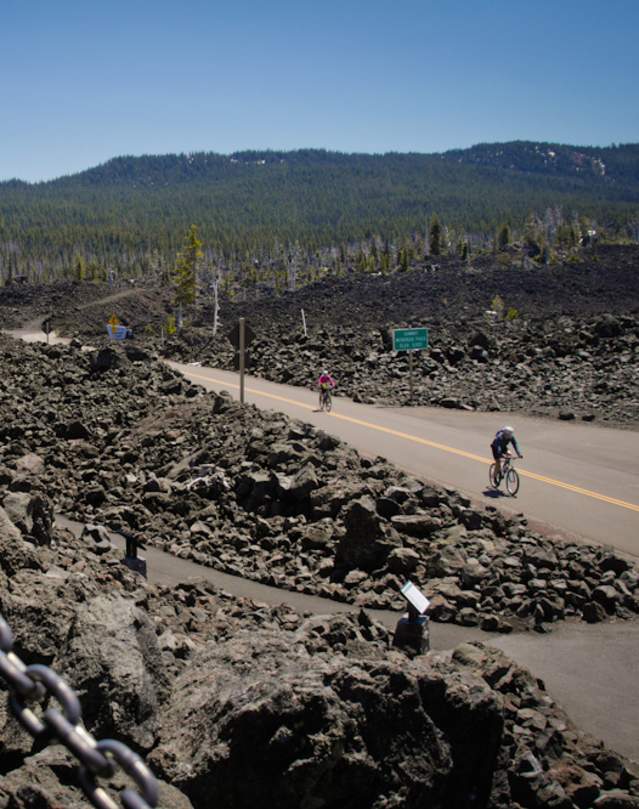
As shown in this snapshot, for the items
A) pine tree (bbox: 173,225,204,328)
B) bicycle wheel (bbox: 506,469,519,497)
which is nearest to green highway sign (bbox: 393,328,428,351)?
bicycle wheel (bbox: 506,469,519,497)

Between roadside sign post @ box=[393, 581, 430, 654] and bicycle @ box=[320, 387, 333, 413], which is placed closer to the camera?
roadside sign post @ box=[393, 581, 430, 654]

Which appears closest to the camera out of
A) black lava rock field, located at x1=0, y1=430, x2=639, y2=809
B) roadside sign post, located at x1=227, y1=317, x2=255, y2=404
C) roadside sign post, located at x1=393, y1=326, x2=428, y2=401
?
black lava rock field, located at x1=0, y1=430, x2=639, y2=809

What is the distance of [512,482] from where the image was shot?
739 inches

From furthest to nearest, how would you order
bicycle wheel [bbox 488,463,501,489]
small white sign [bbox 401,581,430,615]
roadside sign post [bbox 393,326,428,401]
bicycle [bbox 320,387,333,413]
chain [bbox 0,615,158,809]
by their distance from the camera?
roadside sign post [bbox 393,326,428,401] < bicycle [bbox 320,387,333,413] < bicycle wheel [bbox 488,463,501,489] < small white sign [bbox 401,581,430,615] < chain [bbox 0,615,158,809]

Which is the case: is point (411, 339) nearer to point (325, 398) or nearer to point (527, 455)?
point (325, 398)

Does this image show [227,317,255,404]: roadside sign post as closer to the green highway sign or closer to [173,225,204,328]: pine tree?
the green highway sign

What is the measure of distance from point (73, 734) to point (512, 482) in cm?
1726

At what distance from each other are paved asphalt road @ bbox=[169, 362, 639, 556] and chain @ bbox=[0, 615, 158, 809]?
14485 mm

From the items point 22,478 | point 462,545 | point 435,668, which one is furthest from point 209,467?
point 435,668

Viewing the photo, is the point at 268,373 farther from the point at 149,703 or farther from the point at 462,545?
the point at 149,703

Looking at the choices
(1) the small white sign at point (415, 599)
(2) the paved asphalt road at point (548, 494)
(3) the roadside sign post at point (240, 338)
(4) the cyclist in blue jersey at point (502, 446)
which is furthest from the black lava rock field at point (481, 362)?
(1) the small white sign at point (415, 599)

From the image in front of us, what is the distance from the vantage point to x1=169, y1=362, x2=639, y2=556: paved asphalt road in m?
17.5

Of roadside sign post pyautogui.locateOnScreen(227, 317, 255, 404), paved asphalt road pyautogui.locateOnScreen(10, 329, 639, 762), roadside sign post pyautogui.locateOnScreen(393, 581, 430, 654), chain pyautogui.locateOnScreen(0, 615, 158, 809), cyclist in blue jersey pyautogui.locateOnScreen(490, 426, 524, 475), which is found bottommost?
paved asphalt road pyautogui.locateOnScreen(10, 329, 639, 762)

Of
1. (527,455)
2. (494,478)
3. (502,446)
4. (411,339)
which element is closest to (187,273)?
(411,339)
